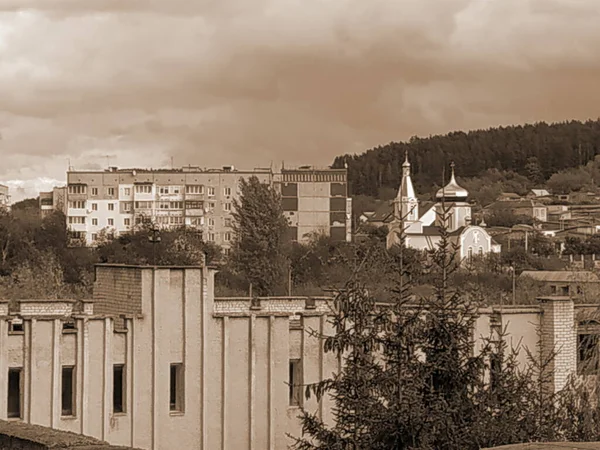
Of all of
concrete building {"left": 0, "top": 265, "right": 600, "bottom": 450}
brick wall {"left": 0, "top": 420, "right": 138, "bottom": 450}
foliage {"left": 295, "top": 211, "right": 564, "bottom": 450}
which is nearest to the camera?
brick wall {"left": 0, "top": 420, "right": 138, "bottom": 450}

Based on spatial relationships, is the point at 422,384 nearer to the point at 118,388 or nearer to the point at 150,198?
the point at 118,388

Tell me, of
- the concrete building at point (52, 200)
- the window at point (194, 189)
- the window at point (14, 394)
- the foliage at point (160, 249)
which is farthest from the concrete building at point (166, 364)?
the concrete building at point (52, 200)

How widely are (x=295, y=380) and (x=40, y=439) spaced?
58.4 ft

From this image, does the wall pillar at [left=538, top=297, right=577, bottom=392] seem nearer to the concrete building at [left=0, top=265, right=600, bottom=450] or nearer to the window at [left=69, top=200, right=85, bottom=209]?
the concrete building at [left=0, top=265, right=600, bottom=450]

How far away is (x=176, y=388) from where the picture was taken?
31.6 metres

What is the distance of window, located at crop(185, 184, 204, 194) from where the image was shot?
6009 inches

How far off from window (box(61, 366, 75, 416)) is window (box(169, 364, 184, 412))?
2.45 m

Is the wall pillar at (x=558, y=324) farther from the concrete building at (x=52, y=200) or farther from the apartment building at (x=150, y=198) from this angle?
the concrete building at (x=52, y=200)

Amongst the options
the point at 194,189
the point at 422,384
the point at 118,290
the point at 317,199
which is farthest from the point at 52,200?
the point at 422,384

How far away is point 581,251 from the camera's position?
162000 millimetres

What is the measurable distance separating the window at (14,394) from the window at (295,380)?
635 cm

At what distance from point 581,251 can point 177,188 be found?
4849 centimetres

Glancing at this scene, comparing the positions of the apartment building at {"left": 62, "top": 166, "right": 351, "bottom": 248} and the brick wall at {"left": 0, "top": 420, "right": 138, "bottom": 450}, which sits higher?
the apartment building at {"left": 62, "top": 166, "right": 351, "bottom": 248}

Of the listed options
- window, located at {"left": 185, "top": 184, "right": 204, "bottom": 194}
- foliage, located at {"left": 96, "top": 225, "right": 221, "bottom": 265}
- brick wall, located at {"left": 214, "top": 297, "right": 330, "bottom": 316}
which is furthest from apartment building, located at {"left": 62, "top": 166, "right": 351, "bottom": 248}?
brick wall, located at {"left": 214, "top": 297, "right": 330, "bottom": 316}
